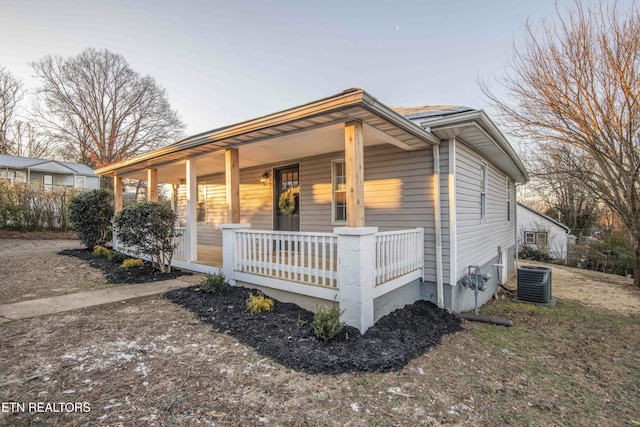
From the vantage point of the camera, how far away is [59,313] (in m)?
4.00

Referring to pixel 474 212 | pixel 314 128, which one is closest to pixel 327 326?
pixel 314 128

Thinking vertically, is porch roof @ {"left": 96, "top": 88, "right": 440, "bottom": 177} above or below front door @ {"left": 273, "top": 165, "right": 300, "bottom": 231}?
above

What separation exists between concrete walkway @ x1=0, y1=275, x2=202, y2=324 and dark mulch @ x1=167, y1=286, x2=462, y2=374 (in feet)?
1.98

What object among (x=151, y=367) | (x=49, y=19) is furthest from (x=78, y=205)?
(x=151, y=367)

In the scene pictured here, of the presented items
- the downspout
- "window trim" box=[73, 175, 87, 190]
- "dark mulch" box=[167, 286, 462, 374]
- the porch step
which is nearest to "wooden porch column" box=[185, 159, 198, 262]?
"dark mulch" box=[167, 286, 462, 374]

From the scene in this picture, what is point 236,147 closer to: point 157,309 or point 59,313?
point 157,309

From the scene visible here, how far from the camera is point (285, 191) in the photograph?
7.55m

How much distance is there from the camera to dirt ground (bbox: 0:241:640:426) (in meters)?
2.22

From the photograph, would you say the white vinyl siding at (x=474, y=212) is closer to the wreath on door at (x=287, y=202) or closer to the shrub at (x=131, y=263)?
the wreath on door at (x=287, y=202)

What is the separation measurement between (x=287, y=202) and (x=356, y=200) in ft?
12.8

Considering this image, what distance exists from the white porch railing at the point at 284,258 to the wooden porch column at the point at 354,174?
1.38 ft

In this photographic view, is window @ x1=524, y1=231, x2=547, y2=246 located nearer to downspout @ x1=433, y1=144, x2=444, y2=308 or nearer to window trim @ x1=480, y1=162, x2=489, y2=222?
window trim @ x1=480, y1=162, x2=489, y2=222

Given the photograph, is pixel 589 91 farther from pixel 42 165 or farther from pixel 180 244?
pixel 42 165

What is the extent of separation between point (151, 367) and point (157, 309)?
5.73ft
